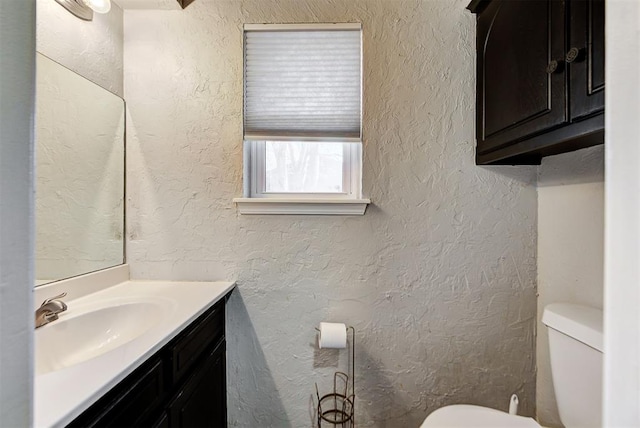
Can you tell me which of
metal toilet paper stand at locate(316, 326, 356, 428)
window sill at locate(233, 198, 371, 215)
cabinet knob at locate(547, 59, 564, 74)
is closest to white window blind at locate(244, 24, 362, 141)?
window sill at locate(233, 198, 371, 215)

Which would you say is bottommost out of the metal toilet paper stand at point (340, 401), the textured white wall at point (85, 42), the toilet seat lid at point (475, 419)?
the metal toilet paper stand at point (340, 401)

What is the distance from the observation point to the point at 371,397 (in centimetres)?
144

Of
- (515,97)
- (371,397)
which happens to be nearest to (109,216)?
(371,397)

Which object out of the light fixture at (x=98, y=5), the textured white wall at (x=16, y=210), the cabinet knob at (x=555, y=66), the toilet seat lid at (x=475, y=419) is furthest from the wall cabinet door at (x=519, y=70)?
the light fixture at (x=98, y=5)

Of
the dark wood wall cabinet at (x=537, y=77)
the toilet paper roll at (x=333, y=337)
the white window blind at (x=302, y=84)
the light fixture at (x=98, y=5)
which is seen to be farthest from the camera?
the white window blind at (x=302, y=84)

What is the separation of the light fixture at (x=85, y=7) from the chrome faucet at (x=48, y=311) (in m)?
1.02

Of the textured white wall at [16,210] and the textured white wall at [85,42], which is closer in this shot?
the textured white wall at [16,210]

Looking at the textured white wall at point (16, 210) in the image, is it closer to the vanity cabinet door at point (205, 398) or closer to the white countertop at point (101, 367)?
the white countertop at point (101, 367)

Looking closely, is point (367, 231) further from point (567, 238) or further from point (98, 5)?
point (98, 5)

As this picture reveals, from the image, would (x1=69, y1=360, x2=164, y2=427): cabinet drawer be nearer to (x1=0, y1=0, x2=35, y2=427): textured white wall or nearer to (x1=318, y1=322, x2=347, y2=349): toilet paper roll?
(x1=0, y1=0, x2=35, y2=427): textured white wall

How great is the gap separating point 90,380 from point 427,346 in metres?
1.27

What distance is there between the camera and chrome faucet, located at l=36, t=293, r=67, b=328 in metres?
0.92

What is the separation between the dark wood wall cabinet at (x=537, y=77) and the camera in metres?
0.83

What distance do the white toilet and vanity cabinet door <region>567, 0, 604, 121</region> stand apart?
665 mm
